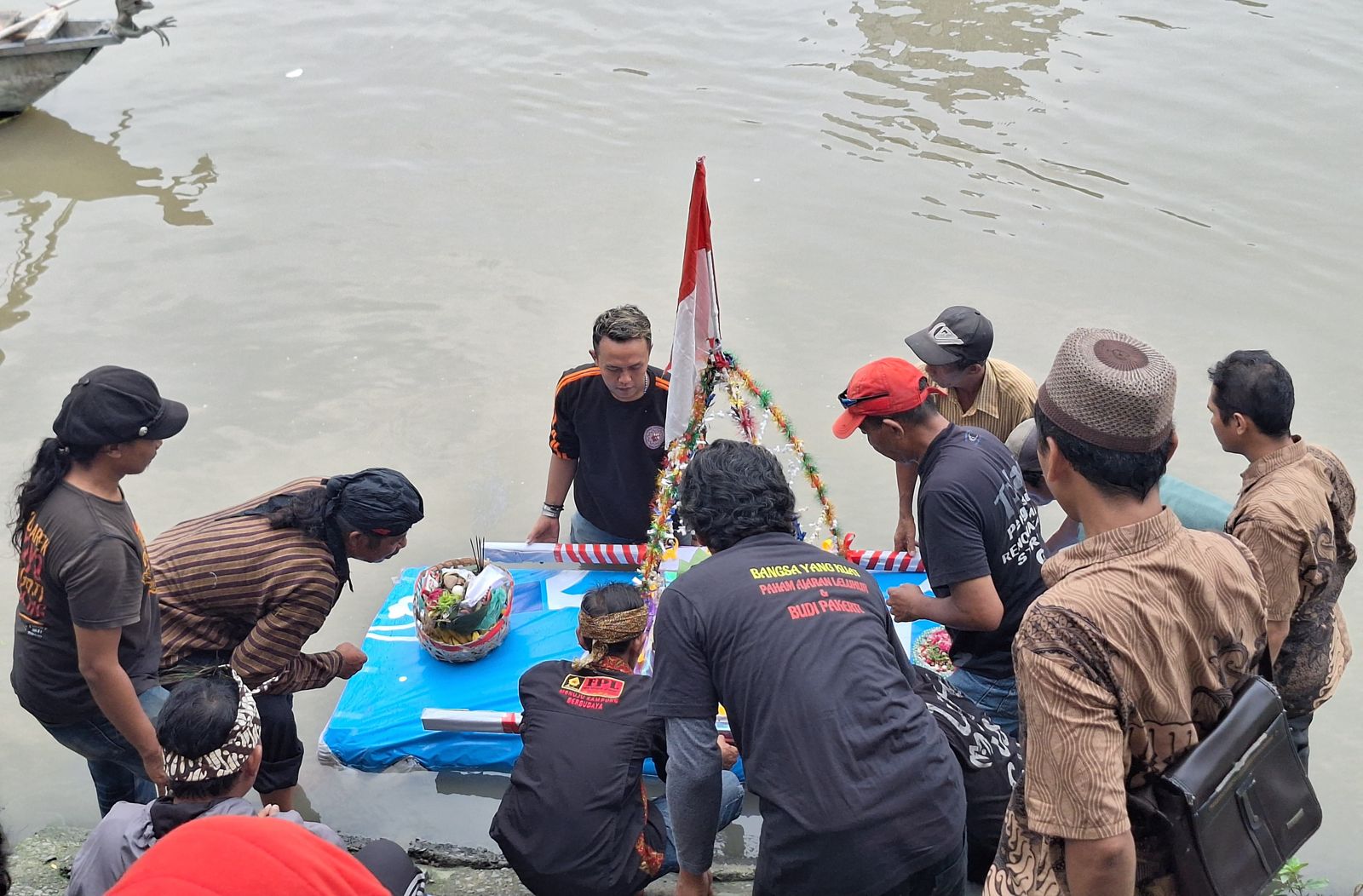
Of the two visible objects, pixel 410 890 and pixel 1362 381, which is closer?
pixel 410 890

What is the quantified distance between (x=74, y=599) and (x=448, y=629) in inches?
72.9

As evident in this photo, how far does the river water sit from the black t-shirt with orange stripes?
4.06 ft

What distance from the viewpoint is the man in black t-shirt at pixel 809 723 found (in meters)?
2.72

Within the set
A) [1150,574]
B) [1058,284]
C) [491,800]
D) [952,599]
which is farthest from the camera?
[1058,284]

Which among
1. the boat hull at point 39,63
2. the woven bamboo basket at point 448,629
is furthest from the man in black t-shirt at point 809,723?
the boat hull at point 39,63

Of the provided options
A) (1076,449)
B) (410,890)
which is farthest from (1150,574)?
(410,890)

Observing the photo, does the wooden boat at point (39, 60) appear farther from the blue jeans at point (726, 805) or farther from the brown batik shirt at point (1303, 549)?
the brown batik shirt at point (1303, 549)

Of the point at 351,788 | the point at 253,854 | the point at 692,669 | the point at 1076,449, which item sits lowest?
the point at 351,788

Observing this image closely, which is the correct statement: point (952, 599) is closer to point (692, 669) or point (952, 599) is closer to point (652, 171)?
point (692, 669)

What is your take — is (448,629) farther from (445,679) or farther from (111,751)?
(111,751)

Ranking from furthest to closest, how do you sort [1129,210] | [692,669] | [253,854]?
[1129,210], [692,669], [253,854]

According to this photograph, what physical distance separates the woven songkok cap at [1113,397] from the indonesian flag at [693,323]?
7.96 ft

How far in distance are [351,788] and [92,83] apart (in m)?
10.5

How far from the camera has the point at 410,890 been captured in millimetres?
2979
